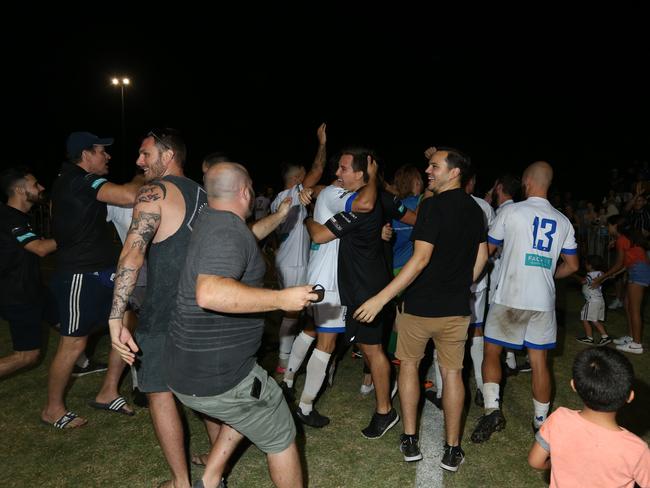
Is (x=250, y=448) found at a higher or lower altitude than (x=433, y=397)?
lower

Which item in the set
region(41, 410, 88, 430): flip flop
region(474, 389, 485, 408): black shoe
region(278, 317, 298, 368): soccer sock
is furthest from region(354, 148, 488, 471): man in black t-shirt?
region(41, 410, 88, 430): flip flop

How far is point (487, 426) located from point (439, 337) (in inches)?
39.0

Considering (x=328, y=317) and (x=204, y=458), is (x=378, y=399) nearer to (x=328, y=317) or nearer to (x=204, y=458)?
(x=328, y=317)

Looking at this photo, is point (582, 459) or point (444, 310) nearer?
point (582, 459)

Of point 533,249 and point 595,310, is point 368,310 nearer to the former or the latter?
point 533,249

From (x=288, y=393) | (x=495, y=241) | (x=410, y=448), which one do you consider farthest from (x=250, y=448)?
(x=495, y=241)

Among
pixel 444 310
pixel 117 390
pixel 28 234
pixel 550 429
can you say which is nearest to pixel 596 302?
pixel 444 310

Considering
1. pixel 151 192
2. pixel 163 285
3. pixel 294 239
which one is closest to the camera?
pixel 151 192

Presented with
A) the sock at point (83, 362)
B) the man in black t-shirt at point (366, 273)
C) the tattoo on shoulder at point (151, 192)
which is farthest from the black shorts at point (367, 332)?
the sock at point (83, 362)

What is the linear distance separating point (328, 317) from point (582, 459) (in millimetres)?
2377

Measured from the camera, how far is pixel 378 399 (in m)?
3.92

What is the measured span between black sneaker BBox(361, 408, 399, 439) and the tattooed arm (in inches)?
81.0

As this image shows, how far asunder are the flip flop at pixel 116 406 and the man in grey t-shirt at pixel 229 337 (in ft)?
6.80

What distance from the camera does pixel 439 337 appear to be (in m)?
3.55
